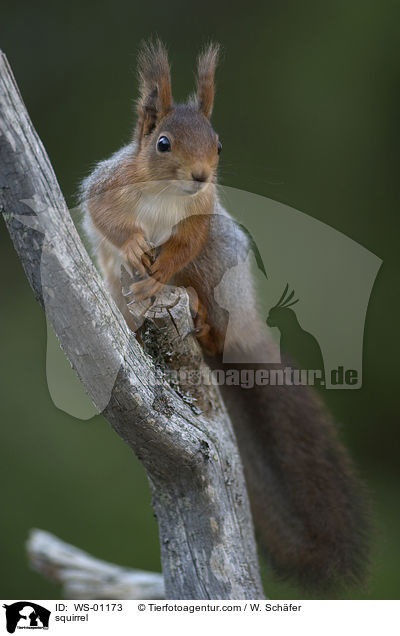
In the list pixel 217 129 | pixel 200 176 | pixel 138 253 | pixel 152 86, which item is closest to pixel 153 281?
pixel 138 253

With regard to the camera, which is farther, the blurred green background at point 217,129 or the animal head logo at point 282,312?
the blurred green background at point 217,129

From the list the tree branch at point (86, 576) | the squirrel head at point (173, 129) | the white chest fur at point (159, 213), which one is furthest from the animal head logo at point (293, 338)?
the tree branch at point (86, 576)

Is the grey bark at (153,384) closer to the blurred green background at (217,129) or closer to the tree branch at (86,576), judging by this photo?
A: the tree branch at (86,576)

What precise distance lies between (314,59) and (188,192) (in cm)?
125

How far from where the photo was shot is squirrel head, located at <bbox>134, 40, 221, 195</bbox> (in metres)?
1.21

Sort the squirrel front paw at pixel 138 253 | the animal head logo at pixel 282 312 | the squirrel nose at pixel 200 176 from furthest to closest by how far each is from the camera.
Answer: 1. the animal head logo at pixel 282 312
2. the squirrel front paw at pixel 138 253
3. the squirrel nose at pixel 200 176

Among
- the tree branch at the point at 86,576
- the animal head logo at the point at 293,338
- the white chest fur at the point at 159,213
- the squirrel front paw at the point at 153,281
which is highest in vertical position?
the white chest fur at the point at 159,213

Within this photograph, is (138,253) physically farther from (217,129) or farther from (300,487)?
(217,129)

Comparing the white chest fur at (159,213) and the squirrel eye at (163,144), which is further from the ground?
the squirrel eye at (163,144)
